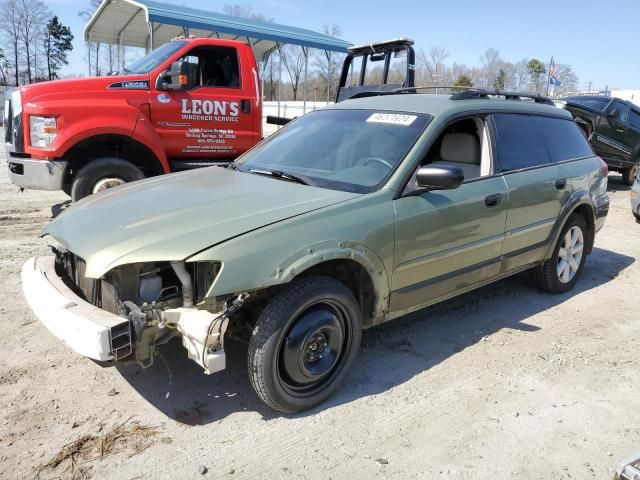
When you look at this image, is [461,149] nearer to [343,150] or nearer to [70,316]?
[343,150]

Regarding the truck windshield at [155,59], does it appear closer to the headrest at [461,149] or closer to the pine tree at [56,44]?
the headrest at [461,149]

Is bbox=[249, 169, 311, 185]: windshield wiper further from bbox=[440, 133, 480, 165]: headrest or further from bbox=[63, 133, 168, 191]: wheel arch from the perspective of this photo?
bbox=[63, 133, 168, 191]: wheel arch

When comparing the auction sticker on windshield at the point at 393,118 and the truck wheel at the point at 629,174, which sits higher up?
the auction sticker on windshield at the point at 393,118

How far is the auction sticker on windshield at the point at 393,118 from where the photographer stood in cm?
372

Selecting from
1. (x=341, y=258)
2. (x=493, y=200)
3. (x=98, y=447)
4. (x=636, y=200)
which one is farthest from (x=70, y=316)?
(x=636, y=200)

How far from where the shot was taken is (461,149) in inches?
166

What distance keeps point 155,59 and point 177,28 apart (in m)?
7.66

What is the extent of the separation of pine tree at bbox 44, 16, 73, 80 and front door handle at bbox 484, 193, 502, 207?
181 ft

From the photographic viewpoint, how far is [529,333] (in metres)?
4.23

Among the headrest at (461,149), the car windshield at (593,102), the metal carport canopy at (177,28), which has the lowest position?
the headrest at (461,149)

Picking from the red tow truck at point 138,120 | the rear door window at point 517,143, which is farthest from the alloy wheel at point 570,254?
the red tow truck at point 138,120

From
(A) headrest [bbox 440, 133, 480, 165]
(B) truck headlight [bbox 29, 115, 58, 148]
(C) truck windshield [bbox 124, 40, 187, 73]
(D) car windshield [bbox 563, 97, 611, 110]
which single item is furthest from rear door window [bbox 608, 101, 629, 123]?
(B) truck headlight [bbox 29, 115, 58, 148]

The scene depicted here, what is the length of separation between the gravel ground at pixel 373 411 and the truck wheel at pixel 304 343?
0.53 ft

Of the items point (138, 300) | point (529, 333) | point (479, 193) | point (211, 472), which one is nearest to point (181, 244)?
point (138, 300)
